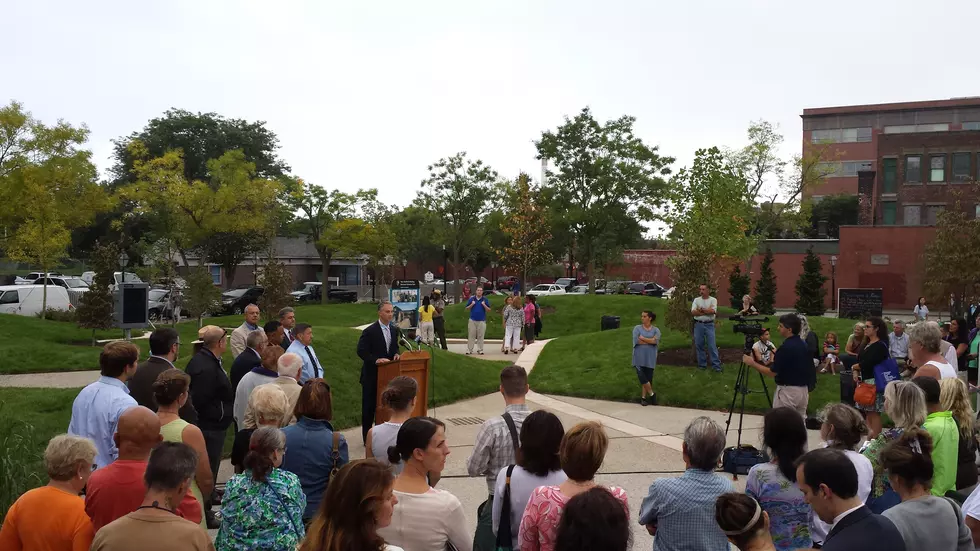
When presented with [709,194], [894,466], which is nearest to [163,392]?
[894,466]

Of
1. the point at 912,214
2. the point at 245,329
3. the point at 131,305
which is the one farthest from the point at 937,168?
the point at 245,329

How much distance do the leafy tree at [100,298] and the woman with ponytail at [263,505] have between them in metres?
18.3

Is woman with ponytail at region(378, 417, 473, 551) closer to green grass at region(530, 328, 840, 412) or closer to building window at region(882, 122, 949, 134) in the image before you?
green grass at region(530, 328, 840, 412)

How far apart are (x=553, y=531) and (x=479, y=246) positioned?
5373cm

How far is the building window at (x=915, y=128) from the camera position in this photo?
7194cm

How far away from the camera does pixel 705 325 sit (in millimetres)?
15828

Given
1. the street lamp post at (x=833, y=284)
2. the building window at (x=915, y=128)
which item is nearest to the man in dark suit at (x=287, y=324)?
the street lamp post at (x=833, y=284)

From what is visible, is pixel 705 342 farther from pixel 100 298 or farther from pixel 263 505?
pixel 100 298

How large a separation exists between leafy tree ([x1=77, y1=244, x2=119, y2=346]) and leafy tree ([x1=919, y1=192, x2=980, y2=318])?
2934cm

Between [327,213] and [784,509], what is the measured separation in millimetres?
48230

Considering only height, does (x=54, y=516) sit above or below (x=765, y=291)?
below

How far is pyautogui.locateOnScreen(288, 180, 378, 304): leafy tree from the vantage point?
4884 centimetres

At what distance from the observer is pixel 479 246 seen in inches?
2254

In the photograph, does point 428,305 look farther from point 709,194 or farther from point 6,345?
point 6,345
